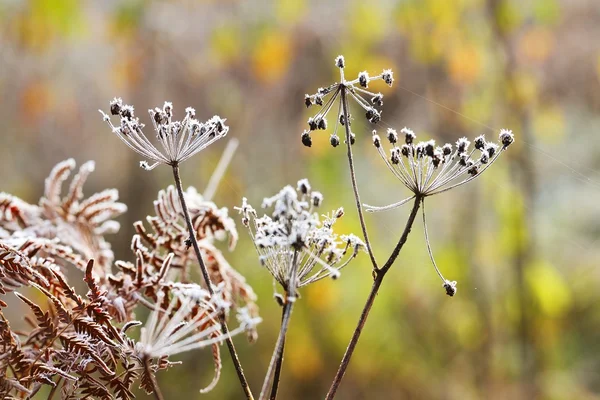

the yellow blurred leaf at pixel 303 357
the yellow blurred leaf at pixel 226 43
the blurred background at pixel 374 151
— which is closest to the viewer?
the blurred background at pixel 374 151

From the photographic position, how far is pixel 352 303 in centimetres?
294

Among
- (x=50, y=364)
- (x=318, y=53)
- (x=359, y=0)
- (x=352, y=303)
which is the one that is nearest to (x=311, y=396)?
(x=352, y=303)

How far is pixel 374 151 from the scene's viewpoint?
110 inches

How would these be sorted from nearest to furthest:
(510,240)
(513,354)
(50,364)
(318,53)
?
(50,364) < (510,240) < (513,354) < (318,53)

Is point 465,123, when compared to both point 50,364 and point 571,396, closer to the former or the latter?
point 571,396

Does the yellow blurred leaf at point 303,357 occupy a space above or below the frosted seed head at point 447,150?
above

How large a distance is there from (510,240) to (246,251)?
1269mm

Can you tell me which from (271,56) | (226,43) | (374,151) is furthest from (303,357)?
(226,43)

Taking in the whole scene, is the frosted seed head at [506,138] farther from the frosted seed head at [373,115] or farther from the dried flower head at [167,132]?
the dried flower head at [167,132]

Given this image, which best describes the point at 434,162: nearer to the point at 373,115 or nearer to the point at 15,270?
the point at 373,115

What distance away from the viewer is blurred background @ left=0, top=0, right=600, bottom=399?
2.67 metres

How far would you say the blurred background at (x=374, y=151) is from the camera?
267 cm

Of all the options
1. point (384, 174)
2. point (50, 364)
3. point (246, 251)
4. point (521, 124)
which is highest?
point (521, 124)

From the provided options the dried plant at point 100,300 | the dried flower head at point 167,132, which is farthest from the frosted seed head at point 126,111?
the dried plant at point 100,300
